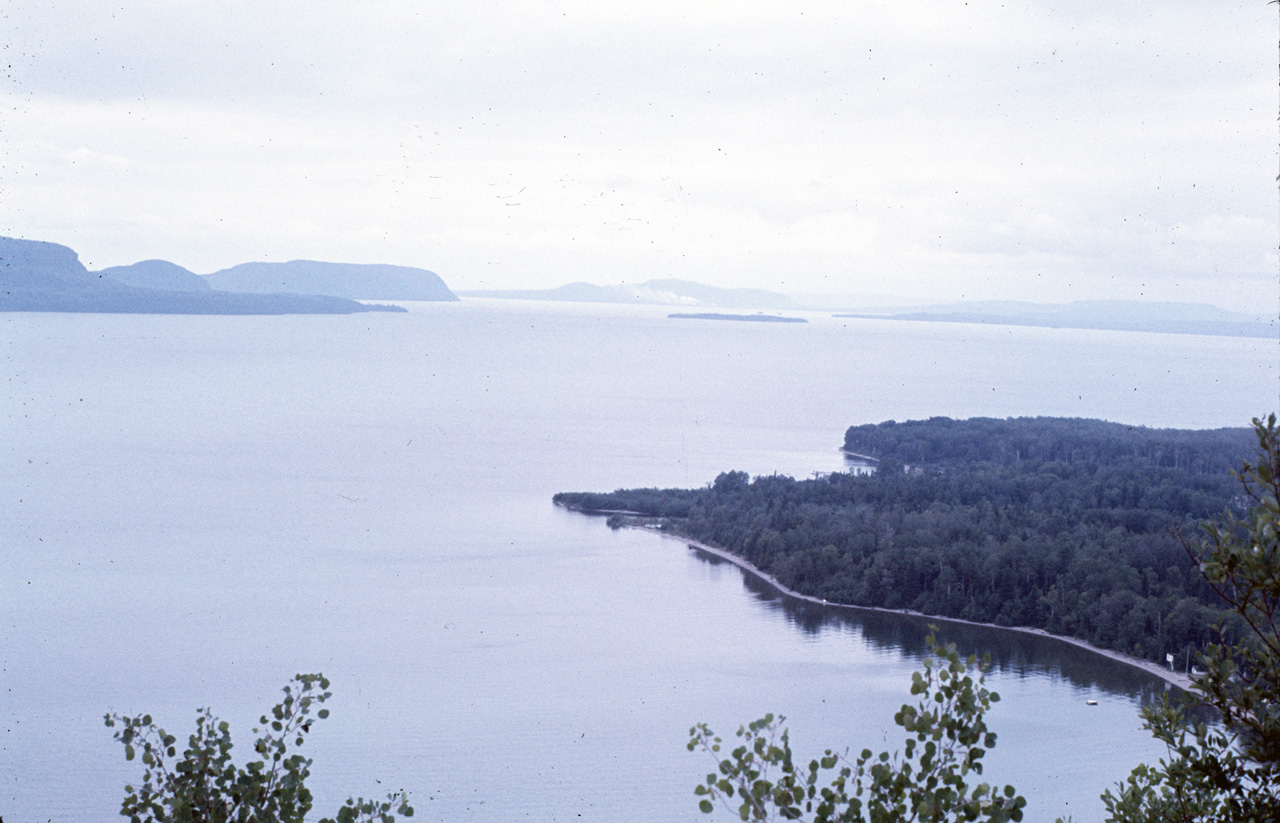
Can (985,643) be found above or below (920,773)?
below

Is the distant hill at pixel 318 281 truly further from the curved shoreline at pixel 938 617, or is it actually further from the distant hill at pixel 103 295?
the curved shoreline at pixel 938 617

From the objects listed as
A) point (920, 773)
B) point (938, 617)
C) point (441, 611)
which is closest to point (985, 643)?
point (938, 617)

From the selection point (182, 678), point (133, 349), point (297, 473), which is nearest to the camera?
point (182, 678)

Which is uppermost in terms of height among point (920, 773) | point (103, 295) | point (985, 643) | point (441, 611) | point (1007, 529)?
point (103, 295)

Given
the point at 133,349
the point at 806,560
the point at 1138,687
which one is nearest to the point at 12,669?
the point at 806,560

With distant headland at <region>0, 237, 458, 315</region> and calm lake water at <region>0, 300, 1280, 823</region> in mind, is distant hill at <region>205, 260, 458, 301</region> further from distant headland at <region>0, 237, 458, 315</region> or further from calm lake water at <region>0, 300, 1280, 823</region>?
calm lake water at <region>0, 300, 1280, 823</region>

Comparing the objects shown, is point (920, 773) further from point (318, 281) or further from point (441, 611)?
point (318, 281)

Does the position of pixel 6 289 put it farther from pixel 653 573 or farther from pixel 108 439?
pixel 653 573
